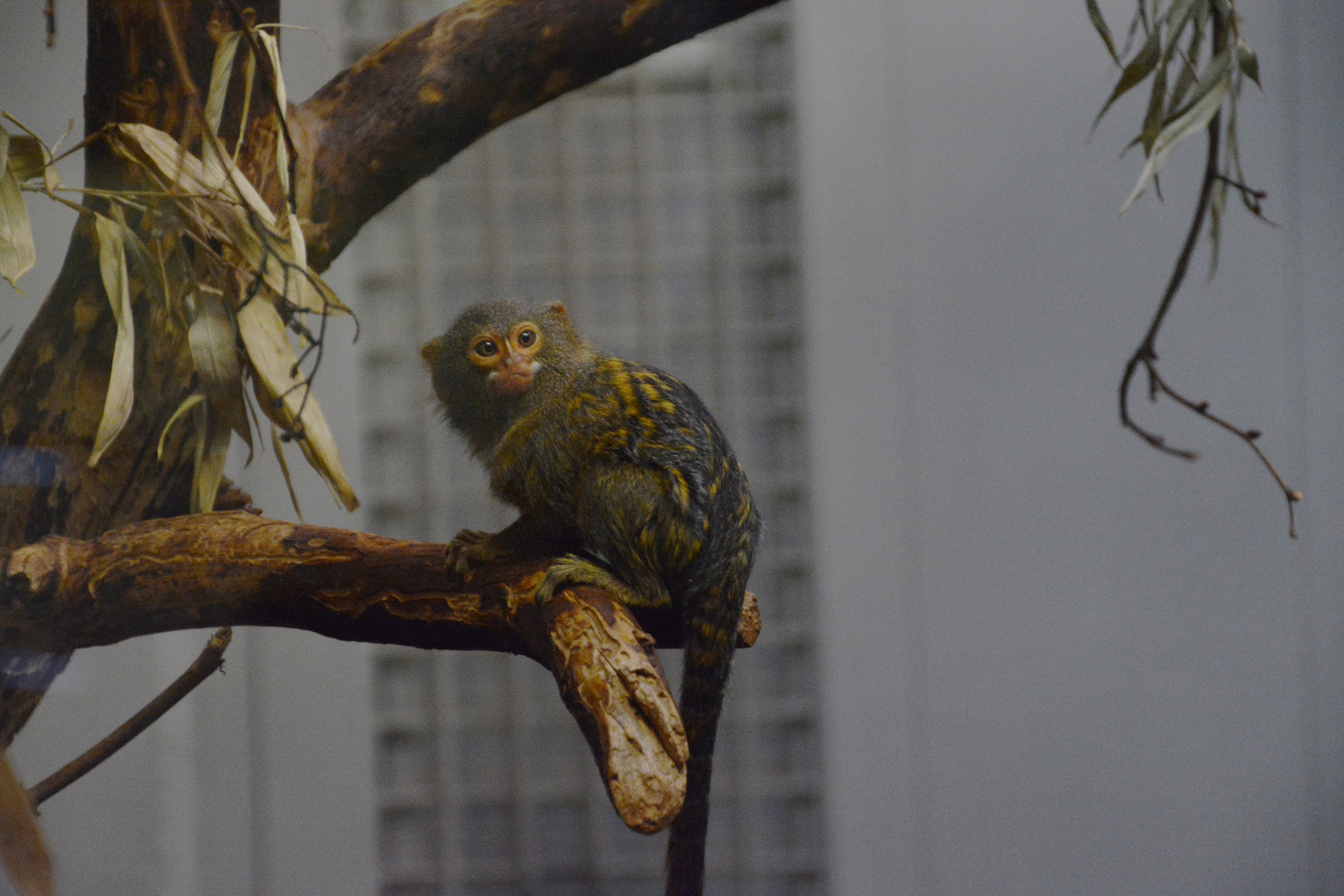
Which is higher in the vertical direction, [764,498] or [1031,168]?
[1031,168]

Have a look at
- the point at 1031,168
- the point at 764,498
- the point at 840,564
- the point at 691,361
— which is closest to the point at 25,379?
the point at 691,361

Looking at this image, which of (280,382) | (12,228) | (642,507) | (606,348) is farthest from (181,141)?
(642,507)

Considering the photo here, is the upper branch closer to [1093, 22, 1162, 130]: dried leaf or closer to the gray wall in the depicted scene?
the gray wall

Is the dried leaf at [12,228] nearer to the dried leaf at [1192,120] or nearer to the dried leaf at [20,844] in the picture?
the dried leaf at [20,844]

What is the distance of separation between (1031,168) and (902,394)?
1.31 feet

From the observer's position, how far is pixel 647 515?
1134mm

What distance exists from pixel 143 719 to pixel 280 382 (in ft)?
1.82

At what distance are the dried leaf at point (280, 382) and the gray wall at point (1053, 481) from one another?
749 mm

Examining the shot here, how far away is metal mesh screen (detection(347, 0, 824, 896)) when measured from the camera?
1499 mm

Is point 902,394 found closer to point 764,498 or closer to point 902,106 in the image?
point 764,498

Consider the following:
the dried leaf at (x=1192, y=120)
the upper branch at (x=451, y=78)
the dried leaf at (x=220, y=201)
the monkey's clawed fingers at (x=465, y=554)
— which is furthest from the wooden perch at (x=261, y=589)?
the dried leaf at (x=1192, y=120)

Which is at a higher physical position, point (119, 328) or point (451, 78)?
point (451, 78)

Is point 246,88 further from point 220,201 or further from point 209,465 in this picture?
point 209,465

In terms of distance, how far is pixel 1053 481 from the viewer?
1559mm
